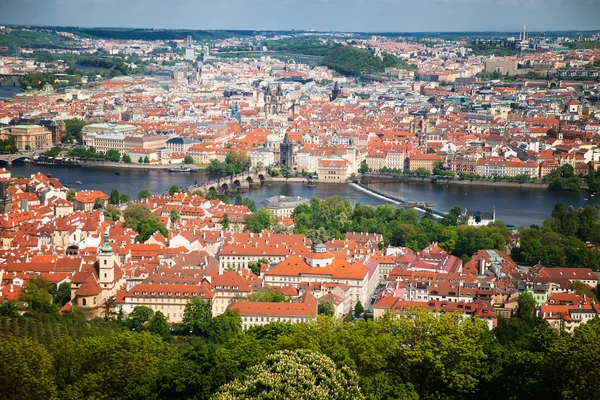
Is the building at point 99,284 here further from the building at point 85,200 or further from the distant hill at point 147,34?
the distant hill at point 147,34

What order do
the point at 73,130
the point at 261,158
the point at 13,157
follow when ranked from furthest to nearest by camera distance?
the point at 73,130 → the point at 261,158 → the point at 13,157

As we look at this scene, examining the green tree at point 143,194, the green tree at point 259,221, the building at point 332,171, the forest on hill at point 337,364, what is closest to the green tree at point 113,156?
the building at point 332,171

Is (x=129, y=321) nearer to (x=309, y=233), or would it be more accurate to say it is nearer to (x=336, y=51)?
(x=309, y=233)

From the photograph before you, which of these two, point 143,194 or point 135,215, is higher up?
point 135,215

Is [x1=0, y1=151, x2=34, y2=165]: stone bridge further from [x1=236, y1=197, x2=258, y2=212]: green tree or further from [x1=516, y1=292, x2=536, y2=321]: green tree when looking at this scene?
[x1=516, y1=292, x2=536, y2=321]: green tree

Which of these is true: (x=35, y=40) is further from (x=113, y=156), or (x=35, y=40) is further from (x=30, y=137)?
(x=113, y=156)

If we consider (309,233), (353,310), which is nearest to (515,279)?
(353,310)

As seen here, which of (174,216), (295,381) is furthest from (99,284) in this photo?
(295,381)
